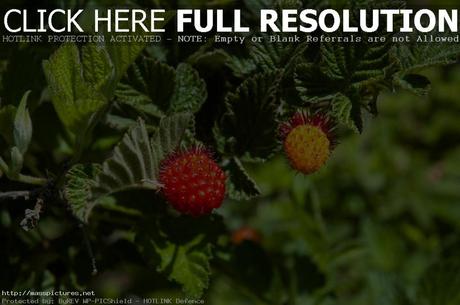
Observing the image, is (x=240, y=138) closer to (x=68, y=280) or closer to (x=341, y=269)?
(x=68, y=280)

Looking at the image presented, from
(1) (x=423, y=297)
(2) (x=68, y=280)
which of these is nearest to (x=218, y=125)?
(2) (x=68, y=280)

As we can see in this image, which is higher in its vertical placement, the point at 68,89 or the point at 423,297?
the point at 68,89

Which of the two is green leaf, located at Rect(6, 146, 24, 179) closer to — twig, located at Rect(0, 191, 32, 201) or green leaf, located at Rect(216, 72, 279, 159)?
twig, located at Rect(0, 191, 32, 201)

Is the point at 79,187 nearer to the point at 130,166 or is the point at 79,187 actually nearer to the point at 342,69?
the point at 130,166

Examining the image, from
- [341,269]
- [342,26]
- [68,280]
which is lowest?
[341,269]

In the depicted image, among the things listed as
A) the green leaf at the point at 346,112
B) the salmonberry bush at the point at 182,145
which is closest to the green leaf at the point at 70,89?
the salmonberry bush at the point at 182,145

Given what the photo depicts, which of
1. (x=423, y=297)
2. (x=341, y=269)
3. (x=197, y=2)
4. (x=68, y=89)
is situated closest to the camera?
(x=68, y=89)
